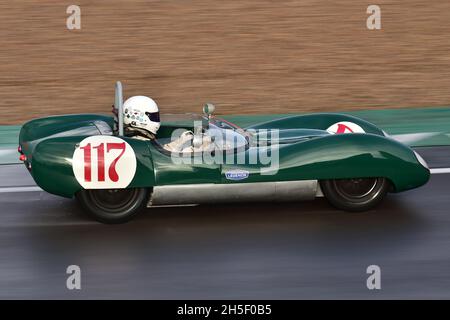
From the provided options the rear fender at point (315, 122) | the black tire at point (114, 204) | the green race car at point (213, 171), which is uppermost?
the rear fender at point (315, 122)

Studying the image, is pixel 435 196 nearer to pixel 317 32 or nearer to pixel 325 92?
pixel 325 92

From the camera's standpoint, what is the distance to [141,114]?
297 inches

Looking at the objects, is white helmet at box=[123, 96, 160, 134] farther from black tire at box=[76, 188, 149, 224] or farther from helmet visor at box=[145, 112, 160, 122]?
black tire at box=[76, 188, 149, 224]

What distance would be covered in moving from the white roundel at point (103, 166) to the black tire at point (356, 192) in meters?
1.65

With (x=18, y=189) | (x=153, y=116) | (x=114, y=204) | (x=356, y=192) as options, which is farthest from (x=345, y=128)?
(x=18, y=189)

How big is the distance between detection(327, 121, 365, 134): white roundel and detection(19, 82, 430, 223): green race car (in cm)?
104

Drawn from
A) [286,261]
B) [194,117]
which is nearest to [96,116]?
[194,117]

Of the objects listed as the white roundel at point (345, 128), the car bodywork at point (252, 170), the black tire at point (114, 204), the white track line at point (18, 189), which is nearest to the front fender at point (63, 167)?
the car bodywork at point (252, 170)

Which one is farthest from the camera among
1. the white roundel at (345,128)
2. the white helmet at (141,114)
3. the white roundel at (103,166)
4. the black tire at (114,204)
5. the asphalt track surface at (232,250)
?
the white roundel at (345,128)

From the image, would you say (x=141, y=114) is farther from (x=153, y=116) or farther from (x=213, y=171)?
(x=213, y=171)

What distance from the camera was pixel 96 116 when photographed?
8.62 m

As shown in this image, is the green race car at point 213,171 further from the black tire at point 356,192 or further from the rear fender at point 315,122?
the rear fender at point 315,122

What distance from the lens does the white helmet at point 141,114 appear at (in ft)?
24.8

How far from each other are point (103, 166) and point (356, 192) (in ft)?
7.11
